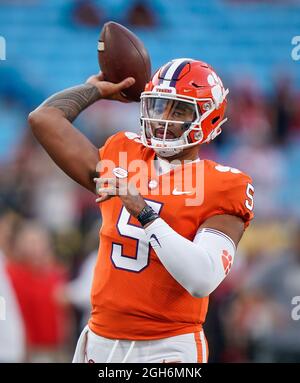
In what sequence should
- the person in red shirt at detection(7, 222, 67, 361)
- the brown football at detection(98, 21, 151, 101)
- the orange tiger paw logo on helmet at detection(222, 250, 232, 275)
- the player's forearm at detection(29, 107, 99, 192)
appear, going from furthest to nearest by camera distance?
the person in red shirt at detection(7, 222, 67, 361)
the brown football at detection(98, 21, 151, 101)
the player's forearm at detection(29, 107, 99, 192)
the orange tiger paw logo on helmet at detection(222, 250, 232, 275)

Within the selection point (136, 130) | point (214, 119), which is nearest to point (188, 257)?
point (214, 119)

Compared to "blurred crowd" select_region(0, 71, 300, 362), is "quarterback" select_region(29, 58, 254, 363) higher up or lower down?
higher up

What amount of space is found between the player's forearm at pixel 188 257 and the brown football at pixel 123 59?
0.85 meters

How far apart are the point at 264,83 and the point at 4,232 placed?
16.6 ft

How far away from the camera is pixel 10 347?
15.4 ft

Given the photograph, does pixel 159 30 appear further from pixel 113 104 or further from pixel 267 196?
pixel 267 196

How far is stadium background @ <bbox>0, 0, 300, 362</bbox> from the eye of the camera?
620cm

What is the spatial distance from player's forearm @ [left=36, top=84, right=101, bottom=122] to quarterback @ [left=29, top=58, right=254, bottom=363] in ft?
0.20

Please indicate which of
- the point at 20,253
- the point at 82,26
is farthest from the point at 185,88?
the point at 82,26

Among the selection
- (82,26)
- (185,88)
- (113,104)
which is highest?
(185,88)

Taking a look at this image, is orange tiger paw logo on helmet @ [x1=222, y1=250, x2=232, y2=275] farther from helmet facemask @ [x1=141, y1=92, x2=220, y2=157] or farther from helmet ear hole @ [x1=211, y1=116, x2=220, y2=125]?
helmet ear hole @ [x1=211, y1=116, x2=220, y2=125]

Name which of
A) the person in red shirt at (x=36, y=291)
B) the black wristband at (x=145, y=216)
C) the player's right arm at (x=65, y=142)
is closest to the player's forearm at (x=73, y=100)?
the player's right arm at (x=65, y=142)

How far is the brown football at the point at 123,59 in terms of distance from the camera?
3.69m

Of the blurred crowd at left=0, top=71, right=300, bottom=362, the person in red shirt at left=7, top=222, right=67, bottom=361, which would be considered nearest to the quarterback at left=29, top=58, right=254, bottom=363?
the blurred crowd at left=0, top=71, right=300, bottom=362
